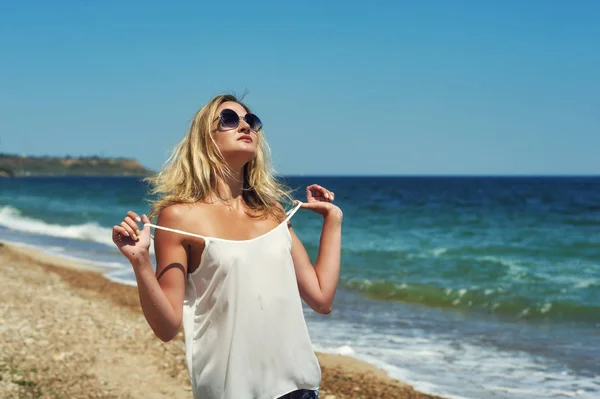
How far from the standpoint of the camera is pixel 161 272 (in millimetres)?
2336

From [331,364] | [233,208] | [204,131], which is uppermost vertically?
[204,131]

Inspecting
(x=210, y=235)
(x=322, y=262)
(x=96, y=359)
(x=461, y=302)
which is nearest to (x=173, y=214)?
(x=210, y=235)

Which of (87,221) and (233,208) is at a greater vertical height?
(233,208)

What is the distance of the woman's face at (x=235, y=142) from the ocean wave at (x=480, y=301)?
978 centimetres

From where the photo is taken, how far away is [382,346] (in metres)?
8.78

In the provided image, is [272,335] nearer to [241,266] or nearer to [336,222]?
[241,266]

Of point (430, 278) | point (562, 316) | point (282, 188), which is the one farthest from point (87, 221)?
point (282, 188)

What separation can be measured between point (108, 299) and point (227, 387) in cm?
909

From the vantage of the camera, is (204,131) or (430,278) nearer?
(204,131)

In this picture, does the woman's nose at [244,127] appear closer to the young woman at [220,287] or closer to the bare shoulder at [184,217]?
the young woman at [220,287]

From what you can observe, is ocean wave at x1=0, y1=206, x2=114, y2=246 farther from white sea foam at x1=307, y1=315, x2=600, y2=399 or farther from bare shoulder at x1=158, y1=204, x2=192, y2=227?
bare shoulder at x1=158, y1=204, x2=192, y2=227

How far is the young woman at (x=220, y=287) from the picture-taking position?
2.30 meters

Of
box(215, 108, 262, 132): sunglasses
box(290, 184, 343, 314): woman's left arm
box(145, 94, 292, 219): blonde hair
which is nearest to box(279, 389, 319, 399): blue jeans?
box(290, 184, 343, 314): woman's left arm

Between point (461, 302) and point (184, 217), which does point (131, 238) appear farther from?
point (461, 302)
